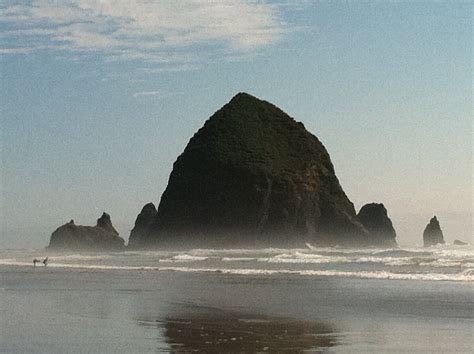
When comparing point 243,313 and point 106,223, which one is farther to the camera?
point 106,223

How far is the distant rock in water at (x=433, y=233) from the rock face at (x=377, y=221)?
6280 mm

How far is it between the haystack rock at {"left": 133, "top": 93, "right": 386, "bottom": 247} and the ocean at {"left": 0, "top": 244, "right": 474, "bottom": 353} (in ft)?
180

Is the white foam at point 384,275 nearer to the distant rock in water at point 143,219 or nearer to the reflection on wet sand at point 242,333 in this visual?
the reflection on wet sand at point 242,333

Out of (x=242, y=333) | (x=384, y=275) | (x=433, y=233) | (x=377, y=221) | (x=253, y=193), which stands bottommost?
(x=242, y=333)

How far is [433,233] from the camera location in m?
107

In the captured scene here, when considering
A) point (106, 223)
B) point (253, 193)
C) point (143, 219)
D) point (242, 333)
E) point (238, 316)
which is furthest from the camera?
point (143, 219)

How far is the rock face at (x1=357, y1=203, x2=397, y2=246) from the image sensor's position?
10100 centimetres

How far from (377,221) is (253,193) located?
25.5m

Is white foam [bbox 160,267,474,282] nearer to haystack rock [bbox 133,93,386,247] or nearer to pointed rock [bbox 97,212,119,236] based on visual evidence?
haystack rock [bbox 133,93,386,247]

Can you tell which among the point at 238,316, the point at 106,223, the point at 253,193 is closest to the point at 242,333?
the point at 238,316

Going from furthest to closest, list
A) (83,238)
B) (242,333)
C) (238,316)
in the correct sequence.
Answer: (83,238)
(238,316)
(242,333)

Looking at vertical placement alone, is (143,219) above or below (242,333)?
above

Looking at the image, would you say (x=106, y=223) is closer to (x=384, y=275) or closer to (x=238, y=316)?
(x=384, y=275)

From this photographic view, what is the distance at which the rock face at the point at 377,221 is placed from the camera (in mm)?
101000
